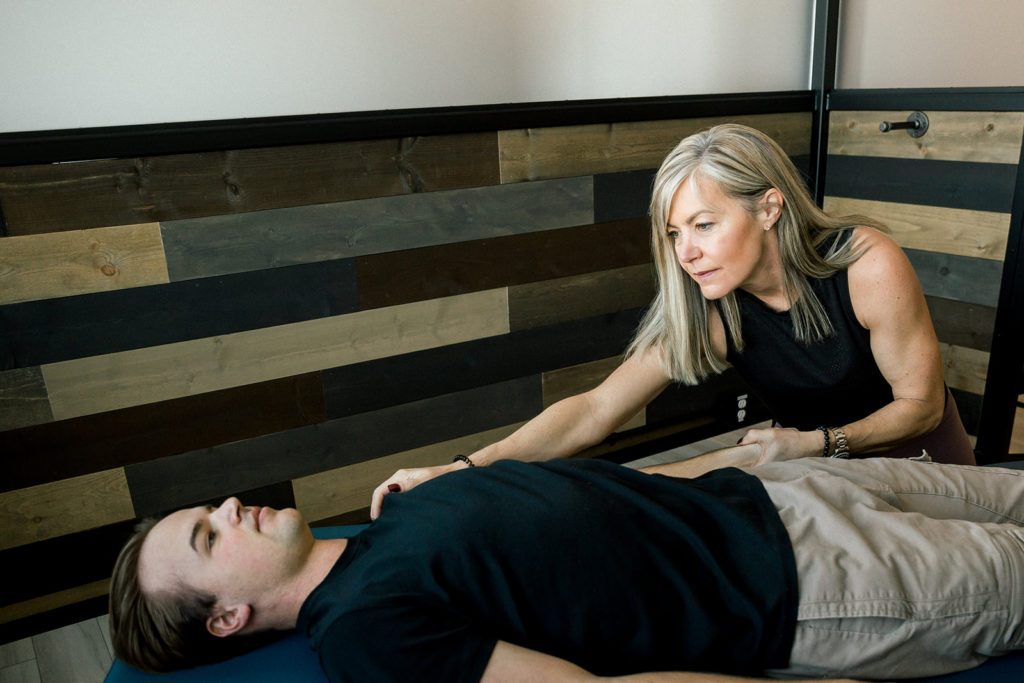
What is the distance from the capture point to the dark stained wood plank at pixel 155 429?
5.83ft

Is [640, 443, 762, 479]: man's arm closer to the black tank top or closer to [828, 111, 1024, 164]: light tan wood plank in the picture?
the black tank top

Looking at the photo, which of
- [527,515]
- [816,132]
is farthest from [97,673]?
[816,132]

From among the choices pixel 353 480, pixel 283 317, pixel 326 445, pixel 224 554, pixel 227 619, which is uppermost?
pixel 283 317

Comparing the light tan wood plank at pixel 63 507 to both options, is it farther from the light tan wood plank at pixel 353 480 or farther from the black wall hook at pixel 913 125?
the black wall hook at pixel 913 125

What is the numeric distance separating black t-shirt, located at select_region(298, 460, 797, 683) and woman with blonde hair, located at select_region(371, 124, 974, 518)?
32 centimetres

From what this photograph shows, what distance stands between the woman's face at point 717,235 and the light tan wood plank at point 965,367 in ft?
4.11

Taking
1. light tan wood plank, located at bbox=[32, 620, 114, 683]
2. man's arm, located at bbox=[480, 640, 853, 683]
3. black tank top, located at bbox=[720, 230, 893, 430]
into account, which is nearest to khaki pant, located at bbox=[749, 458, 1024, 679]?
man's arm, located at bbox=[480, 640, 853, 683]

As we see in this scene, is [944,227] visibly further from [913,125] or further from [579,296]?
[579,296]

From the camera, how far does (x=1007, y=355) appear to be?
7.79 ft

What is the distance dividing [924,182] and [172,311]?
2.21 meters

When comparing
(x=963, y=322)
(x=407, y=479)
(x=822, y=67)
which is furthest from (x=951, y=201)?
(x=407, y=479)

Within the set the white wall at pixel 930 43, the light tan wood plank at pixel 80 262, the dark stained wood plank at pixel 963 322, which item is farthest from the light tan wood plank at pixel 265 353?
the white wall at pixel 930 43

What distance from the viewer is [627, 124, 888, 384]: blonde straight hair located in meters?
1.49

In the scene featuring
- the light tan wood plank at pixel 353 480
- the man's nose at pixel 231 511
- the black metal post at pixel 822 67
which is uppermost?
the black metal post at pixel 822 67
